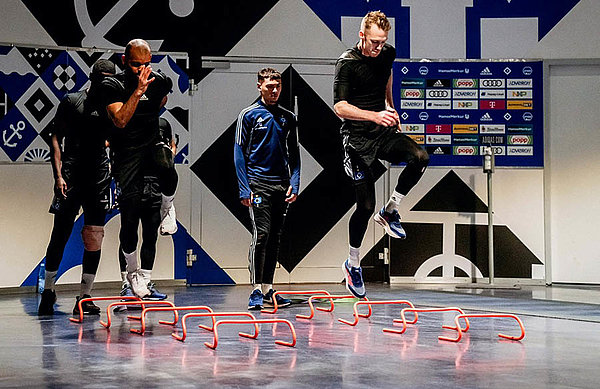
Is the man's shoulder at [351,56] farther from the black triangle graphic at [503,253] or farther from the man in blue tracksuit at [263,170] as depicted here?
the black triangle graphic at [503,253]

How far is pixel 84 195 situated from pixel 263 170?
135 centimetres

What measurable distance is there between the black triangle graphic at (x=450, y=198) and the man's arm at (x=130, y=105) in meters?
4.96

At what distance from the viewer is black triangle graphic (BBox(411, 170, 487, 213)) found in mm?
9156

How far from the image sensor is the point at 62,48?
8.39 m

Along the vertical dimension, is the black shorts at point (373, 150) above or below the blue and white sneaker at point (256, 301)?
above

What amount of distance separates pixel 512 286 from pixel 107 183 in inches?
200

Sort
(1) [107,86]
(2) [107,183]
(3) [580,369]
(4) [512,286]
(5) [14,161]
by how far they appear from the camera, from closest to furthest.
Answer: (3) [580,369] < (1) [107,86] < (2) [107,183] < (5) [14,161] < (4) [512,286]

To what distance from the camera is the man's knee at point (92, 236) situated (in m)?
5.50

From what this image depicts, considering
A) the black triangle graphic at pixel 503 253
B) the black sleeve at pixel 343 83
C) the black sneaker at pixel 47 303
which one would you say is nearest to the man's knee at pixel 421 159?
the black sleeve at pixel 343 83

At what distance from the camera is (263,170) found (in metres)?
5.98

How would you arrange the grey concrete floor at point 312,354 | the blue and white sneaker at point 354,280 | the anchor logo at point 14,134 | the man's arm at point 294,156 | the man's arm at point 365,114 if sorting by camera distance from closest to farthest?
the grey concrete floor at point 312,354
the man's arm at point 365,114
the blue and white sneaker at point 354,280
the man's arm at point 294,156
the anchor logo at point 14,134

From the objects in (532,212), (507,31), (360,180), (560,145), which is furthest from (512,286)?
(360,180)

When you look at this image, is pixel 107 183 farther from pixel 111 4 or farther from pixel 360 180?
pixel 111 4

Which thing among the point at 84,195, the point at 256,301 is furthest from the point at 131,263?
the point at 256,301
